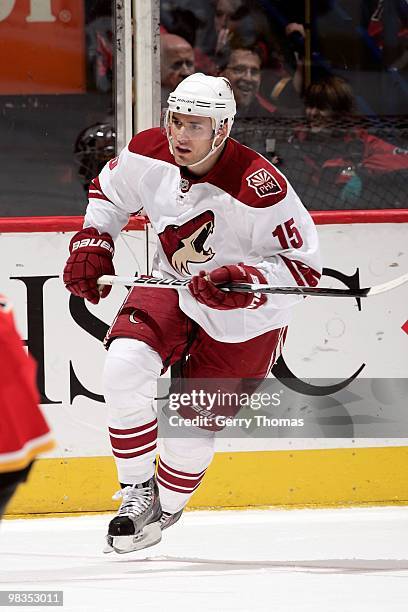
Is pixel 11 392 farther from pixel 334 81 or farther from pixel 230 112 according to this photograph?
pixel 334 81

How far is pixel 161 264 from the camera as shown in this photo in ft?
11.9

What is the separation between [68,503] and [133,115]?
123 centimetres

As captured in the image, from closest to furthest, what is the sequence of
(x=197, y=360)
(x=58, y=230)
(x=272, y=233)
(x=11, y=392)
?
1. (x=11, y=392)
2. (x=272, y=233)
3. (x=197, y=360)
4. (x=58, y=230)

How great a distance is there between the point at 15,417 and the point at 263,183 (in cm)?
172

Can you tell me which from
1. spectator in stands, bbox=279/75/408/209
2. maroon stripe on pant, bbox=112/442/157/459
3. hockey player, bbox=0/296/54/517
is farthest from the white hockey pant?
hockey player, bbox=0/296/54/517

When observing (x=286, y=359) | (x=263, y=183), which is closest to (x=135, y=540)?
(x=263, y=183)

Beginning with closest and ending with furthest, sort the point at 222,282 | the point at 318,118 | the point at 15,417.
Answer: the point at 15,417
the point at 222,282
the point at 318,118

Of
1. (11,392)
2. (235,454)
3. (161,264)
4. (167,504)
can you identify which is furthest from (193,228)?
(11,392)

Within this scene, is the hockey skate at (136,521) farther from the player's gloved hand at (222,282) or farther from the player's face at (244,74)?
the player's face at (244,74)

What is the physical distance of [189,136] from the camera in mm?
3350

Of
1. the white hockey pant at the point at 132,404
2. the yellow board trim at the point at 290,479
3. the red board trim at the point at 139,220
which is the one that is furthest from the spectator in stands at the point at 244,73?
the white hockey pant at the point at 132,404

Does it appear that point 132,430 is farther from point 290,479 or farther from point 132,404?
point 290,479

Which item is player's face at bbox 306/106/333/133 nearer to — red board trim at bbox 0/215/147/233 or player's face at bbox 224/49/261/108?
player's face at bbox 224/49/261/108

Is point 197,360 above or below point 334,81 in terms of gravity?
below
